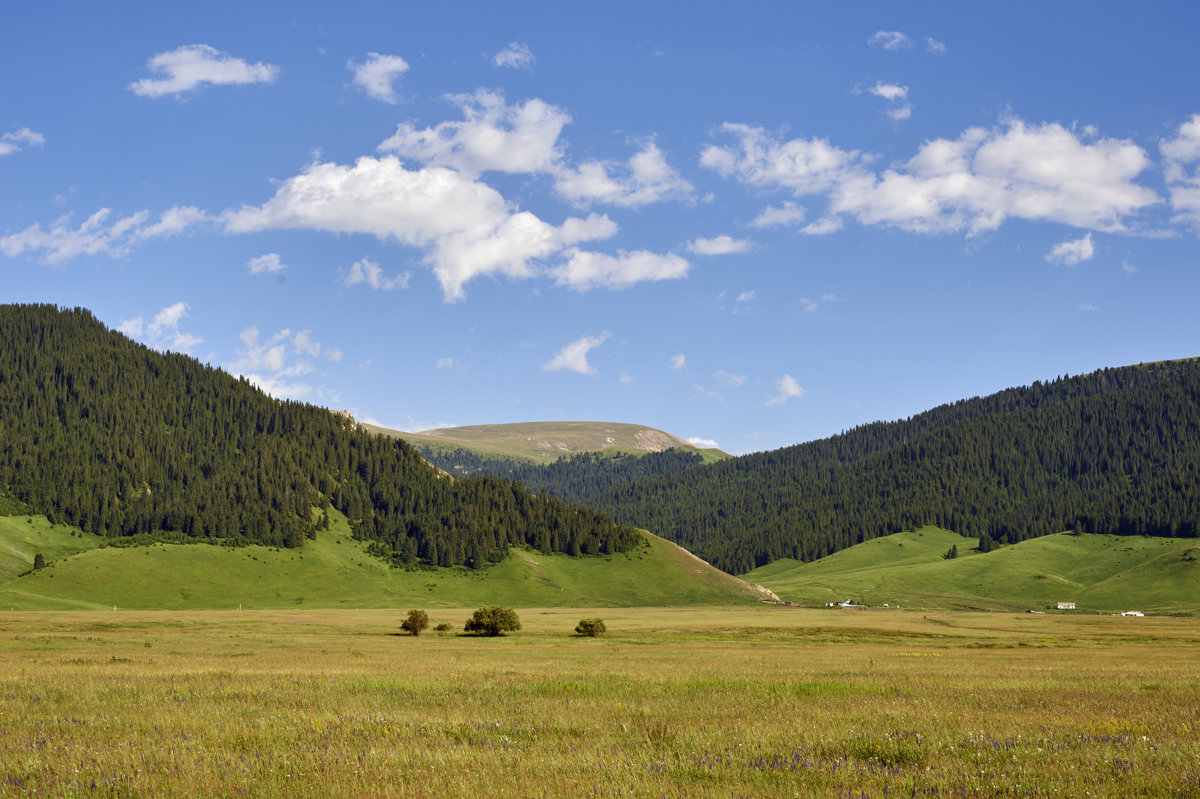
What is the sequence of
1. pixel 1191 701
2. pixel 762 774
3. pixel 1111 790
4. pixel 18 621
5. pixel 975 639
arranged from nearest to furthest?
pixel 1111 790
pixel 762 774
pixel 1191 701
pixel 975 639
pixel 18 621

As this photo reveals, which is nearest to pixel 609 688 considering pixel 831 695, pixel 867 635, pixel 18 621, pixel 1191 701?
pixel 831 695

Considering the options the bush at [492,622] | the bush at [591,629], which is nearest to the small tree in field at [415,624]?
the bush at [492,622]

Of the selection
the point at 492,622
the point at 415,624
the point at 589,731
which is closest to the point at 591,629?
the point at 492,622

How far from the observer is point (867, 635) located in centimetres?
9112

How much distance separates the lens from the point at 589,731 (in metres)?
19.4

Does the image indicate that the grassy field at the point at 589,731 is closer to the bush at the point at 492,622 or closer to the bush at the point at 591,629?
the bush at the point at 591,629

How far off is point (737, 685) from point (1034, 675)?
1698cm

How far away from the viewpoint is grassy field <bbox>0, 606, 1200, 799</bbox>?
1383 centimetres

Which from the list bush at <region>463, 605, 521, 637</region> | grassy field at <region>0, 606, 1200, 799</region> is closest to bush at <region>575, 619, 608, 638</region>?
bush at <region>463, 605, 521, 637</region>

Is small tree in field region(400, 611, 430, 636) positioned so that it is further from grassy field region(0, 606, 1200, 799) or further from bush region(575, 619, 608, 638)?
grassy field region(0, 606, 1200, 799)

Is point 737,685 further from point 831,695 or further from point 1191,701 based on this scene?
point 1191,701

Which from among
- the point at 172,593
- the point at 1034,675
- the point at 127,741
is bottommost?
the point at 172,593

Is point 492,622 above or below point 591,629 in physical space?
above

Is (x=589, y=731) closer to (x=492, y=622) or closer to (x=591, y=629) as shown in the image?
(x=591, y=629)
